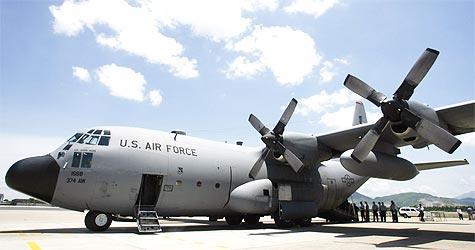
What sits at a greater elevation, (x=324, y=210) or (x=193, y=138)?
(x=193, y=138)

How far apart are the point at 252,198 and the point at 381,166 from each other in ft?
19.9

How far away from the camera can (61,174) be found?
13555mm

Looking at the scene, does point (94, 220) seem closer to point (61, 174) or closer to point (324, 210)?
point (61, 174)

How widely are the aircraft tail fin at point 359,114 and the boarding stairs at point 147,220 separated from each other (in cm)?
1606

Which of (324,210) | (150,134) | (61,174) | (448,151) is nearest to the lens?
(448,151)

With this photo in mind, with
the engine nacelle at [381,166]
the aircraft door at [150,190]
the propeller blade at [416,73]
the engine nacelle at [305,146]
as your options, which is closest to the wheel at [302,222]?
the engine nacelle at [305,146]

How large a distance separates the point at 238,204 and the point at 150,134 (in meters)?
5.30

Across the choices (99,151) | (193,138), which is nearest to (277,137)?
(193,138)

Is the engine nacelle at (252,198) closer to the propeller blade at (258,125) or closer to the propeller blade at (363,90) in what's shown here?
the propeller blade at (258,125)

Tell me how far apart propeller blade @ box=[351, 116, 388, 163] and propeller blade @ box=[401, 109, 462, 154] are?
2.57ft

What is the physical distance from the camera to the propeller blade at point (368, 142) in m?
13.3

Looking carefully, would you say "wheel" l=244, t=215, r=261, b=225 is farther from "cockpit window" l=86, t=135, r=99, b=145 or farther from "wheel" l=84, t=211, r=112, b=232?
"cockpit window" l=86, t=135, r=99, b=145

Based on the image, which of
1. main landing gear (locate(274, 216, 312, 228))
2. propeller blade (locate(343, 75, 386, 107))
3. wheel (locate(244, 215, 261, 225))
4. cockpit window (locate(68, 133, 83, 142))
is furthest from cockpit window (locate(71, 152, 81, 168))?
propeller blade (locate(343, 75, 386, 107))

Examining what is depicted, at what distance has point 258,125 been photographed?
60.6ft
